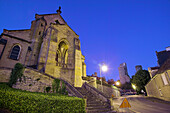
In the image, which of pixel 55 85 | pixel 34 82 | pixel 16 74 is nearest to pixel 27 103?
pixel 34 82

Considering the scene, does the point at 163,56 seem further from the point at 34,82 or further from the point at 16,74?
the point at 16,74

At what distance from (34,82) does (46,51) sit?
6.99m

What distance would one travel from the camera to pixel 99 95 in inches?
415

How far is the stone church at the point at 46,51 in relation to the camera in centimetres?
1357

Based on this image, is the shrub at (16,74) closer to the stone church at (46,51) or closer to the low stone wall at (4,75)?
the low stone wall at (4,75)

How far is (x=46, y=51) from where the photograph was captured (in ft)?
48.6

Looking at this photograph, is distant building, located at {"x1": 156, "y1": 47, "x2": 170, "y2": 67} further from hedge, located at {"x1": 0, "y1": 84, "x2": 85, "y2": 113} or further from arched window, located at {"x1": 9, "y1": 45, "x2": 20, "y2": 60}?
arched window, located at {"x1": 9, "y1": 45, "x2": 20, "y2": 60}

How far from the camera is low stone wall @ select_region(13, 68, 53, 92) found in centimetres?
841

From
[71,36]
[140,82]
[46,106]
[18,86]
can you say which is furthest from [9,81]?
[140,82]

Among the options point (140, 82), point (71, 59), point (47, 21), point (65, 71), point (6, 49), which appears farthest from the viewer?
point (140, 82)

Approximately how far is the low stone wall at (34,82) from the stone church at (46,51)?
11.4 feet

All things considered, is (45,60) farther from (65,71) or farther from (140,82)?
(140,82)

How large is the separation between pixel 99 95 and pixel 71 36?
13069 mm

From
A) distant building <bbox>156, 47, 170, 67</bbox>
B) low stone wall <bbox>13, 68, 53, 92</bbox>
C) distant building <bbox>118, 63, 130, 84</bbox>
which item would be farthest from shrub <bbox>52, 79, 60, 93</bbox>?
distant building <bbox>118, 63, 130, 84</bbox>
